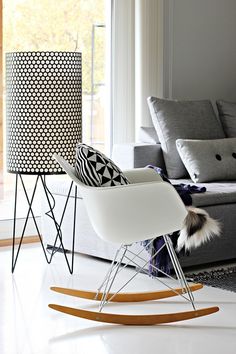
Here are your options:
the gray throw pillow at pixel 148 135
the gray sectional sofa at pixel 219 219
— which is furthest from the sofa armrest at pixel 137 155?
the gray sectional sofa at pixel 219 219

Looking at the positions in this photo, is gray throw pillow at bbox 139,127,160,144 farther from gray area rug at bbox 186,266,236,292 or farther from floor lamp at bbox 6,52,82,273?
gray area rug at bbox 186,266,236,292

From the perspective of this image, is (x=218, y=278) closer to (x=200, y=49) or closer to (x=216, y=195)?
(x=216, y=195)

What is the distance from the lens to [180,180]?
5023 mm

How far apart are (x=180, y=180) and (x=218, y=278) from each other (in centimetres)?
95

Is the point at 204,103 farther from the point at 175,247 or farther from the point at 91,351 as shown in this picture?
the point at 91,351

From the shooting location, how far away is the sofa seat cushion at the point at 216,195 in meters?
4.31

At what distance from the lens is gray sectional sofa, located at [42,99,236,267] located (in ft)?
14.4

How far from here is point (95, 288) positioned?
13.3 ft

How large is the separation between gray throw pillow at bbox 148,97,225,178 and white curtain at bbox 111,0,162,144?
39 cm

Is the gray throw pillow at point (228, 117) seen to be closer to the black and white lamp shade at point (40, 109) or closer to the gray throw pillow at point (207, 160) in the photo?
the gray throw pillow at point (207, 160)

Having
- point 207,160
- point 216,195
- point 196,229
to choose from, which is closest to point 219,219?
point 216,195

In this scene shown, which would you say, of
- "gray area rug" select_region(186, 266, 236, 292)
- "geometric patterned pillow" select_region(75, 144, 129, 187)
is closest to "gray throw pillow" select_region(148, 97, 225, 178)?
"gray area rug" select_region(186, 266, 236, 292)

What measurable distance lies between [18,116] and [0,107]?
3.00 feet

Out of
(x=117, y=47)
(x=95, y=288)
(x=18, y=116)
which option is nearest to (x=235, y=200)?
(x=95, y=288)
